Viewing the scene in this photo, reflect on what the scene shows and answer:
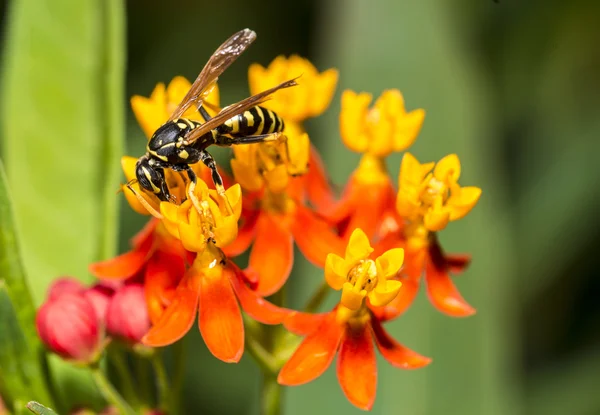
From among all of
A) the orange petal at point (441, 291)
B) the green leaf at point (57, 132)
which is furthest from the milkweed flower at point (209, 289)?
the green leaf at point (57, 132)

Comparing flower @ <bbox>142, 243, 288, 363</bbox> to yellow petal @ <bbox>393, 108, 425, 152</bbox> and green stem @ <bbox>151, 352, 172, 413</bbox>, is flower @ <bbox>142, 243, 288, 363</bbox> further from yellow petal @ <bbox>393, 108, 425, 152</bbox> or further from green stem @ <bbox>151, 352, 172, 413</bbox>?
yellow petal @ <bbox>393, 108, 425, 152</bbox>

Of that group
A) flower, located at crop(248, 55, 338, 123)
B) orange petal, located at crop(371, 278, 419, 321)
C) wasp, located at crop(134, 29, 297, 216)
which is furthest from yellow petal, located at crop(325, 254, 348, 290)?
flower, located at crop(248, 55, 338, 123)

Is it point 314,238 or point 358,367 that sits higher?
point 314,238

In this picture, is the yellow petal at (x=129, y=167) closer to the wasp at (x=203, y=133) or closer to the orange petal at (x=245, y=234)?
the wasp at (x=203, y=133)

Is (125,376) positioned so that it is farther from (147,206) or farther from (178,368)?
(147,206)

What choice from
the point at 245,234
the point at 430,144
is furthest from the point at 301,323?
the point at 430,144

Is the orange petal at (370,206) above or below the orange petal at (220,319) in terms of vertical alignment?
above
